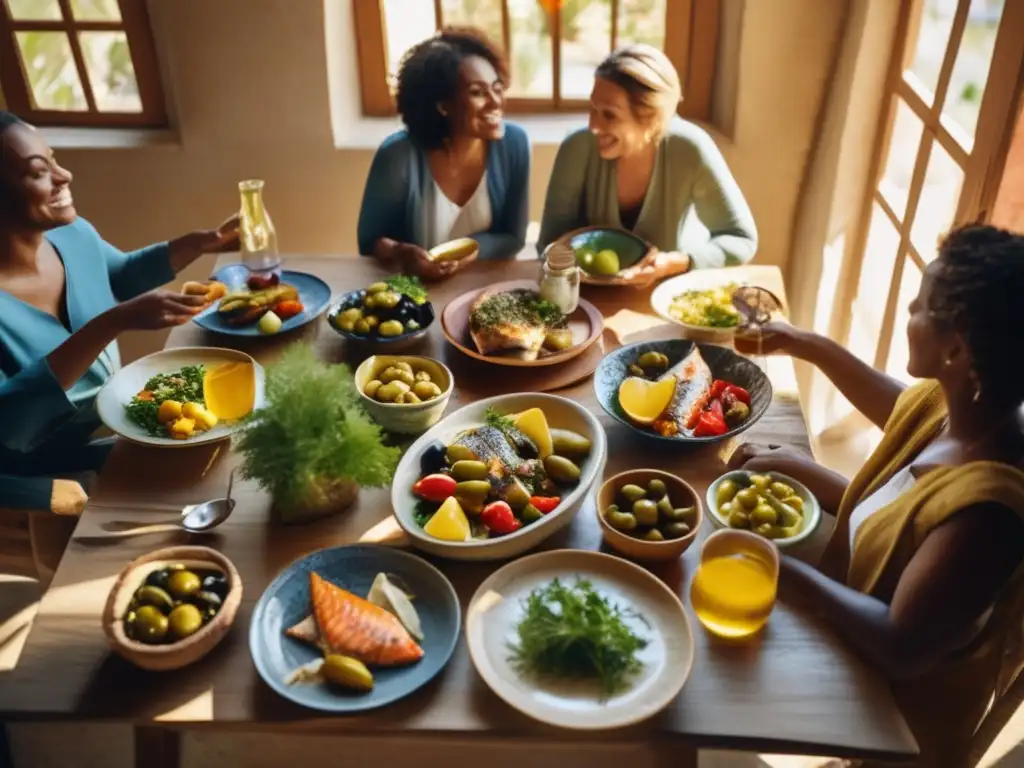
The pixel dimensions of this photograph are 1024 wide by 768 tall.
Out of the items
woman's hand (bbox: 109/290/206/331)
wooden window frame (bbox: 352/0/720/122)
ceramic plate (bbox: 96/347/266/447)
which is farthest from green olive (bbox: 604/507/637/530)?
wooden window frame (bbox: 352/0/720/122)

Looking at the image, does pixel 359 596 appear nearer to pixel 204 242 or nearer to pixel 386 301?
pixel 386 301

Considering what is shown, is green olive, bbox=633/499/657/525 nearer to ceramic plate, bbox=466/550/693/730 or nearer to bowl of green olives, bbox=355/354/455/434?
ceramic plate, bbox=466/550/693/730

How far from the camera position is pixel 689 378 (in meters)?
1.65

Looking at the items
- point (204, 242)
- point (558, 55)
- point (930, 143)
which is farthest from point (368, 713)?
point (558, 55)

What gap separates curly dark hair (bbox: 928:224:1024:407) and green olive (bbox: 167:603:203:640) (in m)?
1.10

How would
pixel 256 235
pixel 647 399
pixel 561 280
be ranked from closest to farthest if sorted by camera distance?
pixel 647 399
pixel 561 280
pixel 256 235

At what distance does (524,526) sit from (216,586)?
46 cm

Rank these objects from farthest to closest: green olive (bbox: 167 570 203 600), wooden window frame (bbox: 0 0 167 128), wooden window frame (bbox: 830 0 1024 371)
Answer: wooden window frame (bbox: 0 0 167 128) < wooden window frame (bbox: 830 0 1024 371) < green olive (bbox: 167 570 203 600)

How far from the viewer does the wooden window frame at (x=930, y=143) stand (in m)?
1.80

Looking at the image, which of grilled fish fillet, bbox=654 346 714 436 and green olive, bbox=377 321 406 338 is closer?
grilled fish fillet, bbox=654 346 714 436

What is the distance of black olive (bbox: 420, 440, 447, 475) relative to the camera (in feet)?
4.78

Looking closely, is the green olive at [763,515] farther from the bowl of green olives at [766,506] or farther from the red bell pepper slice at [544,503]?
the red bell pepper slice at [544,503]

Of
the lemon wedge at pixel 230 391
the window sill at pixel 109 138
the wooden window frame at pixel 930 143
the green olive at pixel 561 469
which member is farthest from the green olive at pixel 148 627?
the window sill at pixel 109 138

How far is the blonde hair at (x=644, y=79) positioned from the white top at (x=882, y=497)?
1109 millimetres
